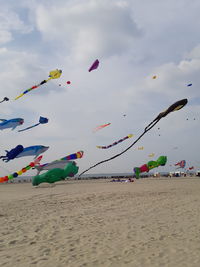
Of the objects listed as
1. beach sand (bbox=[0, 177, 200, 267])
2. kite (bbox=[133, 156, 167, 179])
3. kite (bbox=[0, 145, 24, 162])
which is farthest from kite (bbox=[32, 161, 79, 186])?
beach sand (bbox=[0, 177, 200, 267])

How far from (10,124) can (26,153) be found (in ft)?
21.7

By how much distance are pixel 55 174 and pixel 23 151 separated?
600cm

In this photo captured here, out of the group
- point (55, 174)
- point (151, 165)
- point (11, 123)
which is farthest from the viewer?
point (151, 165)

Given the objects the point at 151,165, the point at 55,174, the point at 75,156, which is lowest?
the point at 55,174

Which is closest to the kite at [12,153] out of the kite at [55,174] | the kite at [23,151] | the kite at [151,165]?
the kite at [23,151]

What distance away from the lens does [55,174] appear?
31.4 m

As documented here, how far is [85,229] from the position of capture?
809 cm

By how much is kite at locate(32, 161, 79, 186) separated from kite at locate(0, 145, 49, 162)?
2921 mm

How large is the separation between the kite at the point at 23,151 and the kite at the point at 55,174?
9.58 ft

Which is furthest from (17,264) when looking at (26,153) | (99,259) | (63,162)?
(63,162)

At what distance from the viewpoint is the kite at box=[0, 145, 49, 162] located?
21.2 metres

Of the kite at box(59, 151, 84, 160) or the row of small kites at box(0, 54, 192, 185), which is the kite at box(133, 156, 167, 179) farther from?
the kite at box(59, 151, 84, 160)

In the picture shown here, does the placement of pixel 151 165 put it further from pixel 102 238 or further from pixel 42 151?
pixel 102 238

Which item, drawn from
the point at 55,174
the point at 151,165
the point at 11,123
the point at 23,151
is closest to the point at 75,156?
the point at 55,174
